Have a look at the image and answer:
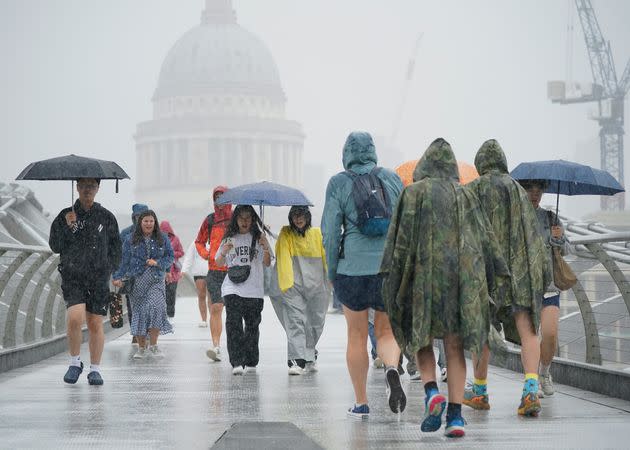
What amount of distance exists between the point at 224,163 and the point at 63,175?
5476 inches

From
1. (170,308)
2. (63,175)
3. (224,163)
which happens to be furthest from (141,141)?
(63,175)

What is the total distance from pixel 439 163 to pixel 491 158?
3.53 ft

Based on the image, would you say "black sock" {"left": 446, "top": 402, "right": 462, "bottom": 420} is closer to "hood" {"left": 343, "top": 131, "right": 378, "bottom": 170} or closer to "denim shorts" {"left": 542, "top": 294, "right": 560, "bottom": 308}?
"hood" {"left": 343, "top": 131, "right": 378, "bottom": 170}

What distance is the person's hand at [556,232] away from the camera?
32.5 ft

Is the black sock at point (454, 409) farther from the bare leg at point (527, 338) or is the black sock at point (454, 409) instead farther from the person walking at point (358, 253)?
the bare leg at point (527, 338)

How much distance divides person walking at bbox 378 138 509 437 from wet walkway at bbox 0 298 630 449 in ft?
1.34

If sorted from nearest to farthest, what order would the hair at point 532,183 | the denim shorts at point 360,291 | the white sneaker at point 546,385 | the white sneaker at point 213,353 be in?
the denim shorts at point 360,291, the hair at point 532,183, the white sneaker at point 546,385, the white sneaker at point 213,353

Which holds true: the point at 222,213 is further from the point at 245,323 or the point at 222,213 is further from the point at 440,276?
the point at 440,276

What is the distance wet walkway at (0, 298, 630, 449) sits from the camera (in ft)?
25.3

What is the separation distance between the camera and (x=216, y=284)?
14242 millimetres

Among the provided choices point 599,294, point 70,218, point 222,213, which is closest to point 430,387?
point 599,294

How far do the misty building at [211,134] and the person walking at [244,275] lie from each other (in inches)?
5186

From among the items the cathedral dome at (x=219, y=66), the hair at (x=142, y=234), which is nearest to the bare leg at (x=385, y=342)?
the hair at (x=142, y=234)

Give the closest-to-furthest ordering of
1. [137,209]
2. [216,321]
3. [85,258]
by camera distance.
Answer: [85,258] < [216,321] < [137,209]
